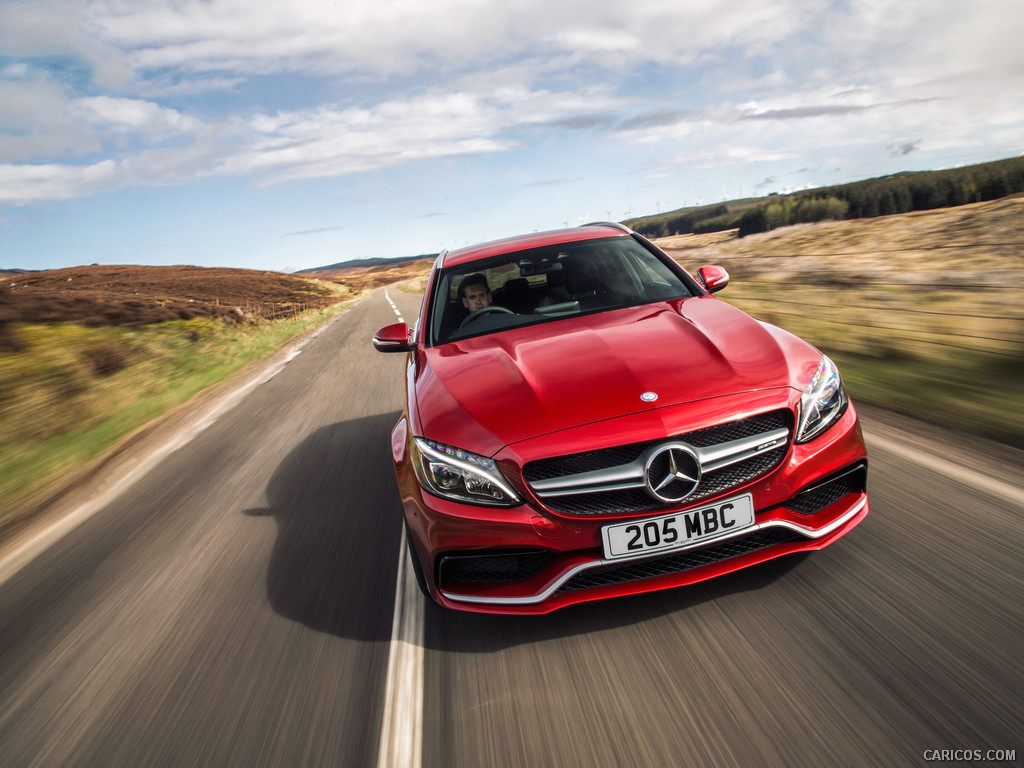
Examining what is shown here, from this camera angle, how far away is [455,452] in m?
2.44

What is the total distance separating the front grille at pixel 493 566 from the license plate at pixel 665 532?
22 cm

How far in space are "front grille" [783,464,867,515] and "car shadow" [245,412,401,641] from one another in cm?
172

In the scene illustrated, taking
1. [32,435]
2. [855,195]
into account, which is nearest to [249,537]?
[32,435]

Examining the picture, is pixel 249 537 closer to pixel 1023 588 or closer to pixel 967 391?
pixel 1023 588

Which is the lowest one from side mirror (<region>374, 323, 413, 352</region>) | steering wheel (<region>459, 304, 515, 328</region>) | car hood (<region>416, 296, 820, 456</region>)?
car hood (<region>416, 296, 820, 456</region>)

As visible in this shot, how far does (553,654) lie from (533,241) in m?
2.88

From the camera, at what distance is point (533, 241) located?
14.6 ft

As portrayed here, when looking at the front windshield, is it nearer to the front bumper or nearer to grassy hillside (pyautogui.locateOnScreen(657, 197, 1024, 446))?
the front bumper

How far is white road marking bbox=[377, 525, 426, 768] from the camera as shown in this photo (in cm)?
200

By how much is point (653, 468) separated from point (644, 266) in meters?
2.12

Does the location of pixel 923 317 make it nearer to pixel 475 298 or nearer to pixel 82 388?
pixel 475 298

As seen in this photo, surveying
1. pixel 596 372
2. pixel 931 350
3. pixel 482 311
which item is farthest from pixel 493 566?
pixel 931 350

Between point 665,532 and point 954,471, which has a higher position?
point 665,532

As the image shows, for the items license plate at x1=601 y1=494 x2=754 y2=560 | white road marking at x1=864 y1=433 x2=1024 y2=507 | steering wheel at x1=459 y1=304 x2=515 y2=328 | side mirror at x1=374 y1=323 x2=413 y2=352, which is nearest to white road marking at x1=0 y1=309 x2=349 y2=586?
side mirror at x1=374 y1=323 x2=413 y2=352
